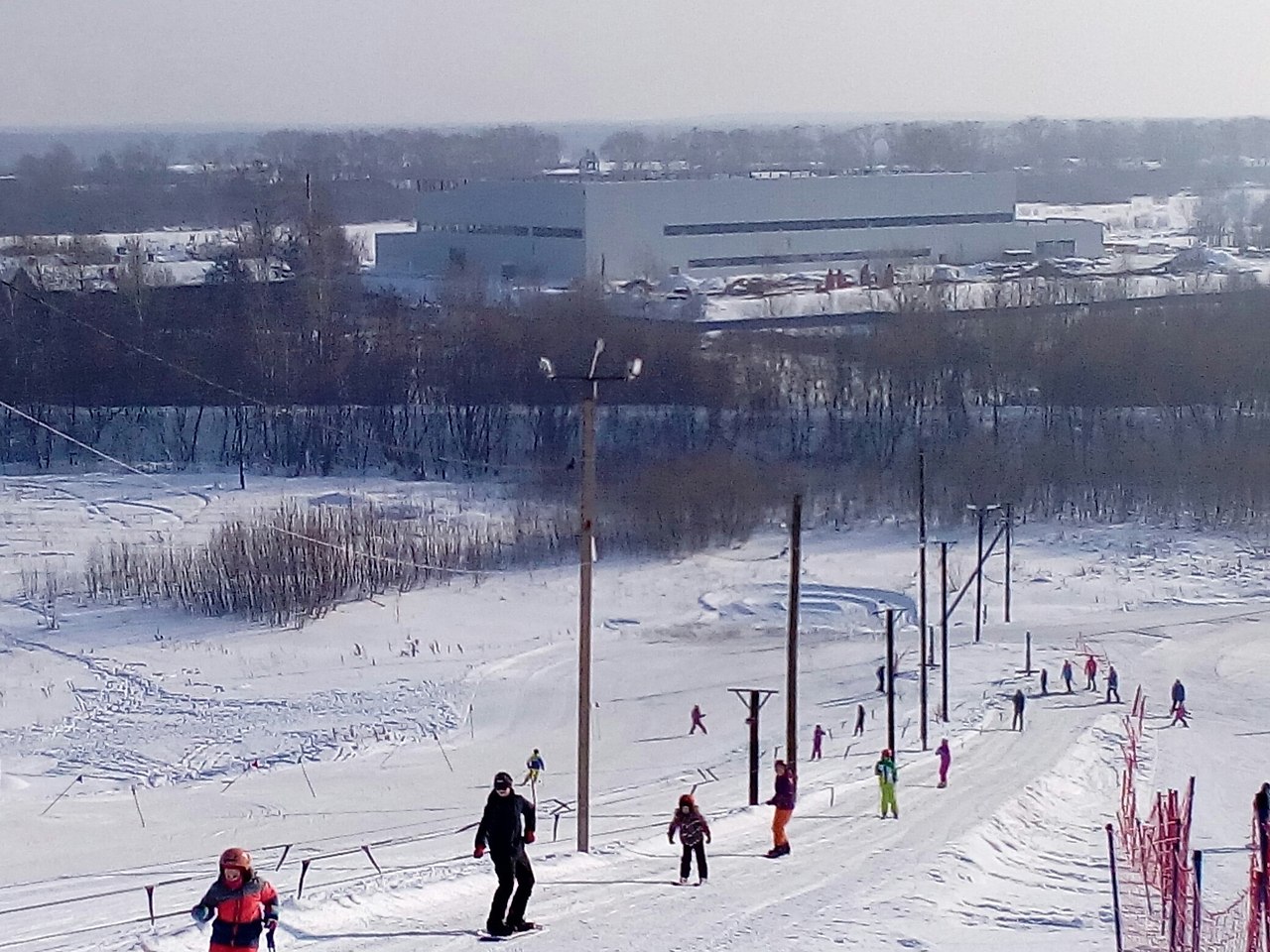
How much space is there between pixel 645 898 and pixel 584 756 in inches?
150

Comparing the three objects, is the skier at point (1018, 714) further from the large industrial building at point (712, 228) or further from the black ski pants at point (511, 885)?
the large industrial building at point (712, 228)

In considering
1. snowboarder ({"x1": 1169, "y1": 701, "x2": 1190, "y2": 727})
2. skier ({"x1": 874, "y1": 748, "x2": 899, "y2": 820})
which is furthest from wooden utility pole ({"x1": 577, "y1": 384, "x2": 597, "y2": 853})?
snowboarder ({"x1": 1169, "y1": 701, "x2": 1190, "y2": 727})

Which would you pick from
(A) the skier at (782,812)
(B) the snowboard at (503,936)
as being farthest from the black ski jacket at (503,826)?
(A) the skier at (782,812)

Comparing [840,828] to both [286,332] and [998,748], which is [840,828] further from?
[286,332]

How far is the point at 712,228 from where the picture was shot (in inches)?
3024

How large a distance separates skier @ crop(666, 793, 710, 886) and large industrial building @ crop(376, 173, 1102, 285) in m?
59.0

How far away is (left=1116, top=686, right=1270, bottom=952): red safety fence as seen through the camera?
10547 millimetres

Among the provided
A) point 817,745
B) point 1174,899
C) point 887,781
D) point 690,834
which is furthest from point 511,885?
point 817,745

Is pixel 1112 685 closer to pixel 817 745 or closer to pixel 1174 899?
pixel 817 745

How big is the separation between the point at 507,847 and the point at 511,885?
0.30 metres

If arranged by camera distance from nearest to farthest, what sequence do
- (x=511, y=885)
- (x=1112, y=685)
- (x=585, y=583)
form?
(x=511, y=885)
(x=585, y=583)
(x=1112, y=685)

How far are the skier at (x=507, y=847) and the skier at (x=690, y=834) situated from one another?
184 cm

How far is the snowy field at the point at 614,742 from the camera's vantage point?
11484mm

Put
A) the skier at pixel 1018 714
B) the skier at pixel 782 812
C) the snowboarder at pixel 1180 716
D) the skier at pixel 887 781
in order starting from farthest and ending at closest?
the snowboarder at pixel 1180 716, the skier at pixel 1018 714, the skier at pixel 887 781, the skier at pixel 782 812
